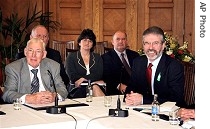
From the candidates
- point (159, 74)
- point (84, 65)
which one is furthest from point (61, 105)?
point (84, 65)

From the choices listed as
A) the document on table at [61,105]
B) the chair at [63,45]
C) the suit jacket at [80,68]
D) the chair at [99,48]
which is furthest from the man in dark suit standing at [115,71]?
the chair at [63,45]

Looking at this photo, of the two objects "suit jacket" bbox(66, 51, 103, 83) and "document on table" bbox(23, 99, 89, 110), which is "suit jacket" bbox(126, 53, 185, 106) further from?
"suit jacket" bbox(66, 51, 103, 83)

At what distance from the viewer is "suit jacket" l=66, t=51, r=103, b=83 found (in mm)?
5633

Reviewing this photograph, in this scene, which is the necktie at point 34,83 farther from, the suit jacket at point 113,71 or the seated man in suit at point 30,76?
the suit jacket at point 113,71

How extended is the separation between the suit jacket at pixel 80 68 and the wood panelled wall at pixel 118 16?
10.4ft

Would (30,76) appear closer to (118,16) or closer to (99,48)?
(99,48)

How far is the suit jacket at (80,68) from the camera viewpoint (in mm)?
5633

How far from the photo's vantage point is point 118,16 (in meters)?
8.86

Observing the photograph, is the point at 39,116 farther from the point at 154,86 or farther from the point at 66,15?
the point at 66,15

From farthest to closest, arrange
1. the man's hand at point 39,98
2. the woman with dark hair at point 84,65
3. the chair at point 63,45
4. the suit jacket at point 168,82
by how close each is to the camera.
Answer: the chair at point 63,45, the woman with dark hair at point 84,65, the suit jacket at point 168,82, the man's hand at point 39,98

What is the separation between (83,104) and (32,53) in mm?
784

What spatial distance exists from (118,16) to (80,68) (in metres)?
3.39

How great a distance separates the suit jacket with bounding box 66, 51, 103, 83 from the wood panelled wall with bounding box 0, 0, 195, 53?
3.18m
